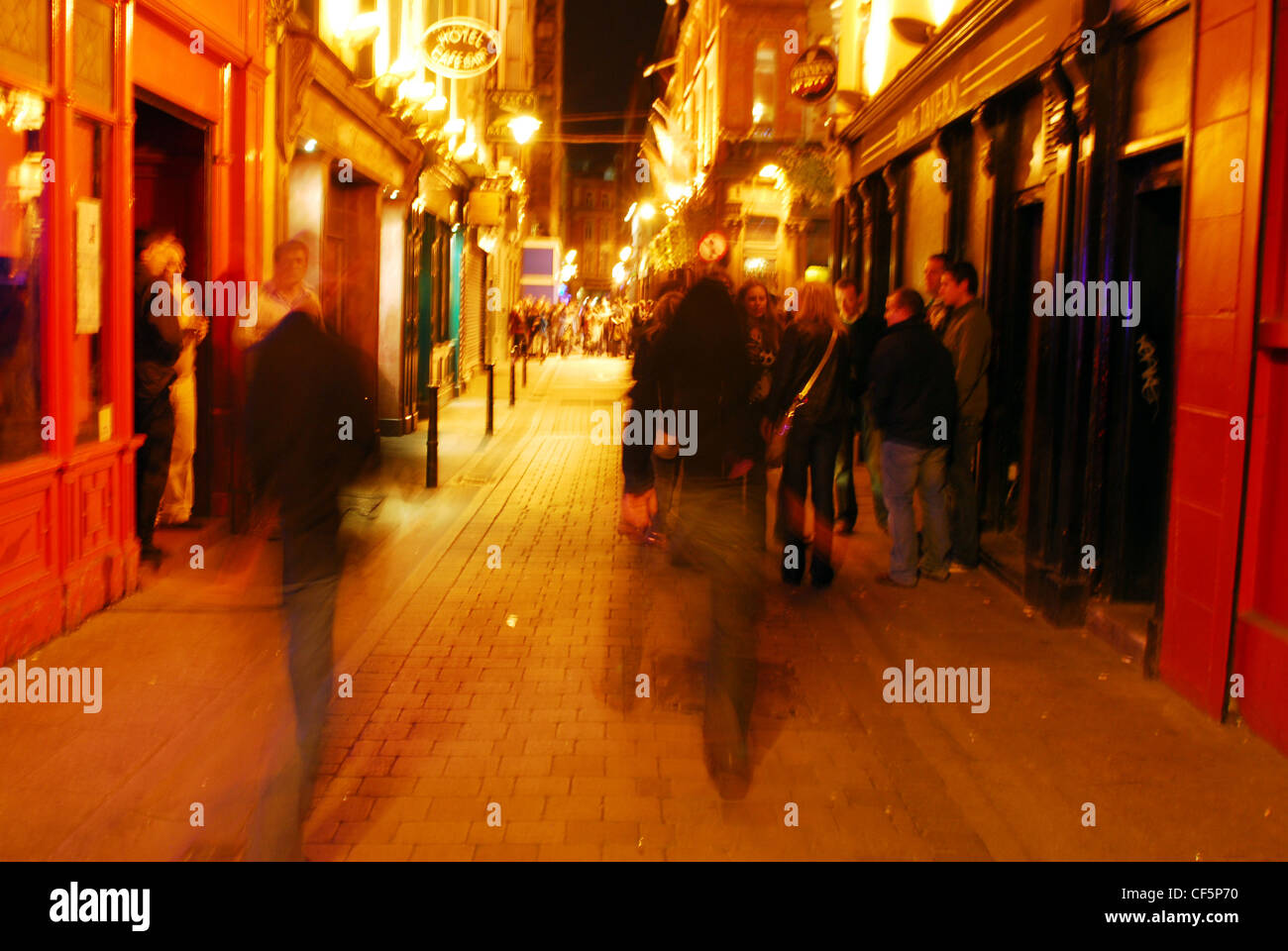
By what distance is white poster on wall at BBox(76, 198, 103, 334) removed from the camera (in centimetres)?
722

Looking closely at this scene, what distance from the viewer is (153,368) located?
834cm

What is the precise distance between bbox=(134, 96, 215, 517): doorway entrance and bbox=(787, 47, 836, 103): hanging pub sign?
27.8 ft

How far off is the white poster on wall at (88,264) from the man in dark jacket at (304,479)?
354 cm

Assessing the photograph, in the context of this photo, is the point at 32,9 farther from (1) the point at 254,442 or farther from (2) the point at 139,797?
(2) the point at 139,797

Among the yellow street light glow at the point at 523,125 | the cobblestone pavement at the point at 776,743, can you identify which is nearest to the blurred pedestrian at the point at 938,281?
the cobblestone pavement at the point at 776,743

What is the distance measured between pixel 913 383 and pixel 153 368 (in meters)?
4.84

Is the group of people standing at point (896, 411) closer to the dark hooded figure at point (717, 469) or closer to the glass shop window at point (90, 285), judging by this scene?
the dark hooded figure at point (717, 469)

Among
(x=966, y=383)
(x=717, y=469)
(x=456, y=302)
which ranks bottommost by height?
(x=717, y=469)

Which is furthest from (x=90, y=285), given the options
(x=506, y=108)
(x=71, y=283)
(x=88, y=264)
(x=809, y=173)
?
(x=506, y=108)

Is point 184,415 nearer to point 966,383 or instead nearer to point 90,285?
point 90,285

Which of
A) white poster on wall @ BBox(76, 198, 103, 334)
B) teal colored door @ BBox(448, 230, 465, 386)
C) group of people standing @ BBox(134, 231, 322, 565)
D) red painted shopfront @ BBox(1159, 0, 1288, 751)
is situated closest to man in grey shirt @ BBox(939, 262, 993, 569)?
red painted shopfront @ BBox(1159, 0, 1288, 751)

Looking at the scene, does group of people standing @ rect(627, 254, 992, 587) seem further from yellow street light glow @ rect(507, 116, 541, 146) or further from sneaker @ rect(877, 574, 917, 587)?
yellow street light glow @ rect(507, 116, 541, 146)

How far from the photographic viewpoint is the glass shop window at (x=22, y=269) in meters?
6.64

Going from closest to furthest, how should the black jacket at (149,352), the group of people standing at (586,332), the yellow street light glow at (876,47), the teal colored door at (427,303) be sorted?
the black jacket at (149,352), the yellow street light glow at (876,47), the teal colored door at (427,303), the group of people standing at (586,332)
